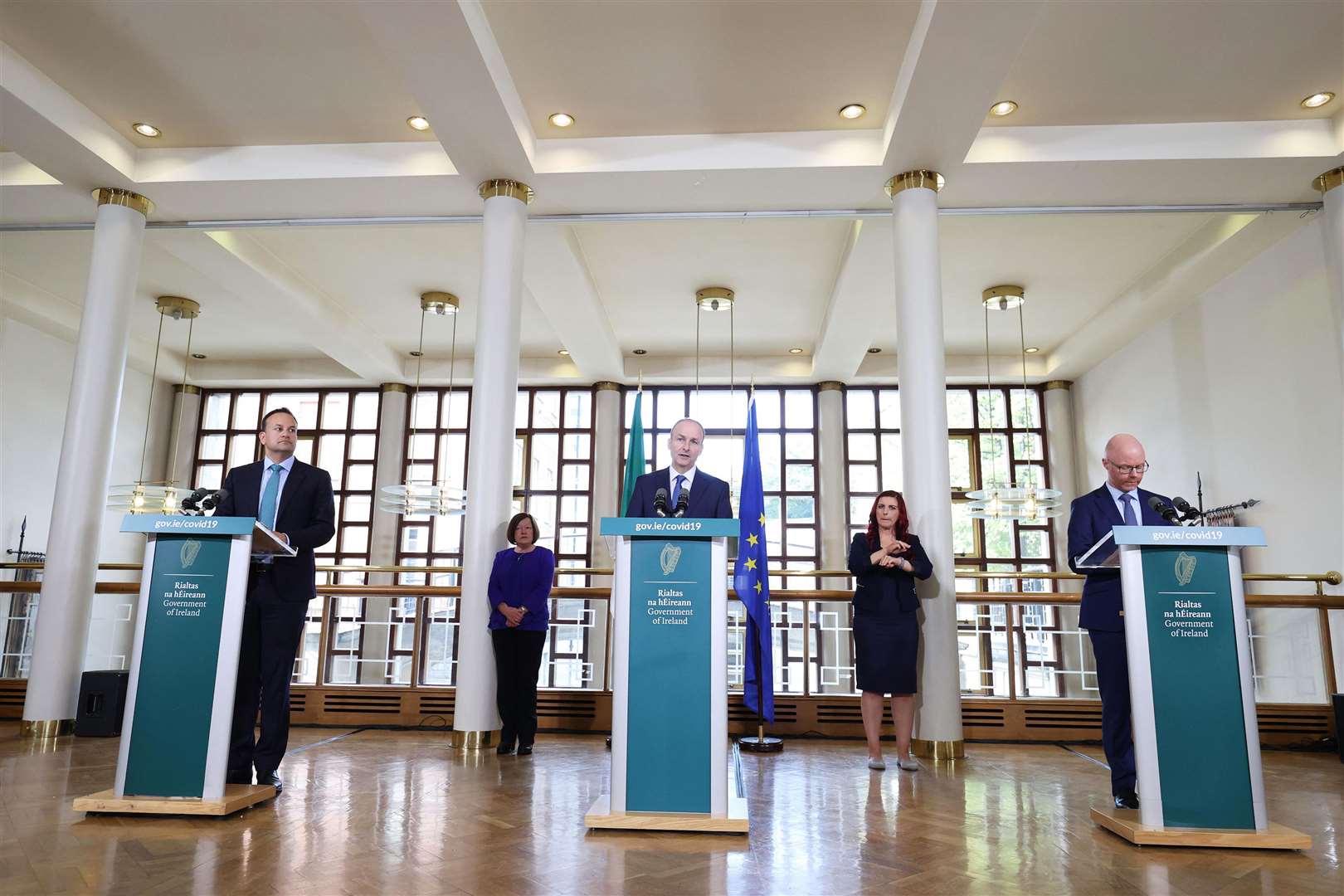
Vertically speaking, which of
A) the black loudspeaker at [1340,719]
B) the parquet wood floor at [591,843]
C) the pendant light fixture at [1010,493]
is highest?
the pendant light fixture at [1010,493]

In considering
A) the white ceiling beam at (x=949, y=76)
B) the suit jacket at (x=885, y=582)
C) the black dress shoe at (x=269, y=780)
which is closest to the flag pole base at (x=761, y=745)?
the suit jacket at (x=885, y=582)

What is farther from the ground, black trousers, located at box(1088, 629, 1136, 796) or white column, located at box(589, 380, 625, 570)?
white column, located at box(589, 380, 625, 570)

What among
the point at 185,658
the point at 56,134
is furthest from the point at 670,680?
the point at 56,134

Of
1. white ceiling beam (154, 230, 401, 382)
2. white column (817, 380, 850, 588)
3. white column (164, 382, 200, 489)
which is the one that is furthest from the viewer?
white column (164, 382, 200, 489)

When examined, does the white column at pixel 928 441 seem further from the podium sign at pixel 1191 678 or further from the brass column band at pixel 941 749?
the podium sign at pixel 1191 678

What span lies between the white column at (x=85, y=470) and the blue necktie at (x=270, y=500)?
10.3 ft

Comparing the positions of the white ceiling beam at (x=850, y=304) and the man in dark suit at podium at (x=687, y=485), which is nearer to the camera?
the man in dark suit at podium at (x=687, y=485)

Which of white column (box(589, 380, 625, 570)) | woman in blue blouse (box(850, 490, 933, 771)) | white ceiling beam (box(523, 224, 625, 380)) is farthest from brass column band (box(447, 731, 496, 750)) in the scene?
white column (box(589, 380, 625, 570))

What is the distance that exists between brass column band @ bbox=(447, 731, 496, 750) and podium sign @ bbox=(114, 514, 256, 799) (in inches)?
85.4

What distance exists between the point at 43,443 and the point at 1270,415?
12848 millimetres

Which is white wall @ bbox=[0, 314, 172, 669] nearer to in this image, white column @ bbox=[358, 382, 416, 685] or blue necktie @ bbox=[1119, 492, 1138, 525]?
white column @ bbox=[358, 382, 416, 685]

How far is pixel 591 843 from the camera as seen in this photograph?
125 inches

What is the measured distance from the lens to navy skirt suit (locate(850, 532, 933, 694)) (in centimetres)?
493

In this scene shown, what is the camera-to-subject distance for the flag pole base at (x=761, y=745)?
5.64 meters
